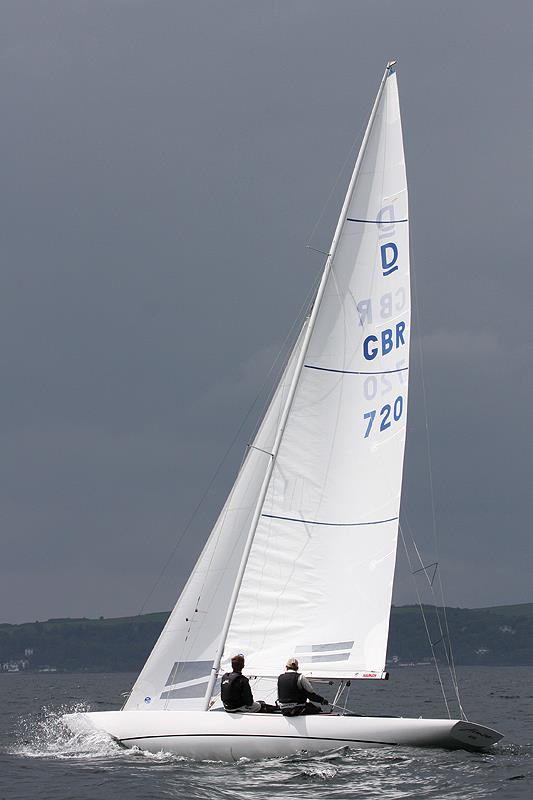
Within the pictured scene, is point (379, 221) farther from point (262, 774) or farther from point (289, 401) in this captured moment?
point (262, 774)

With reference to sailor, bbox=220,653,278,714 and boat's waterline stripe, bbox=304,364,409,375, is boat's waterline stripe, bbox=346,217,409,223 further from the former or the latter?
sailor, bbox=220,653,278,714

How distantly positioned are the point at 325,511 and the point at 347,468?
2.62ft

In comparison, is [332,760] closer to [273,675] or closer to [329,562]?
[273,675]

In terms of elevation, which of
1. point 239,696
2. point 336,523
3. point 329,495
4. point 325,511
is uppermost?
point 329,495

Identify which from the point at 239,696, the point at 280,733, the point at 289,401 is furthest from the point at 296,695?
the point at 289,401

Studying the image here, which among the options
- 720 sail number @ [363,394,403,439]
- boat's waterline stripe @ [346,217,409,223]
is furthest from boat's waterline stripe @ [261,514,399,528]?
boat's waterline stripe @ [346,217,409,223]

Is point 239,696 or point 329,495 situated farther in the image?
point 329,495

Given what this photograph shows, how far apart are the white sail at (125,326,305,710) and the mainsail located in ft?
0.07

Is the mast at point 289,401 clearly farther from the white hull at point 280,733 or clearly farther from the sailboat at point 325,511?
the white hull at point 280,733

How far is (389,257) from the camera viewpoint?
20.5 meters

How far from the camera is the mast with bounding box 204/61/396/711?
19.1 m

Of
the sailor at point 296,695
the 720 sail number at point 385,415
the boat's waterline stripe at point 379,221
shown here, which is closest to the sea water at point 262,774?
the sailor at point 296,695

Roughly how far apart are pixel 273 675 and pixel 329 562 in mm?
1906

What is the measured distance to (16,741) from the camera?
24219 millimetres
